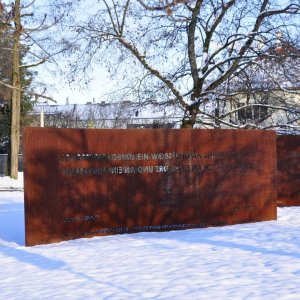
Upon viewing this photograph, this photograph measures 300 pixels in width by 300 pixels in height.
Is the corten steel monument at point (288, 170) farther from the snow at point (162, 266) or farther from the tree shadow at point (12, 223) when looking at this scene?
the tree shadow at point (12, 223)

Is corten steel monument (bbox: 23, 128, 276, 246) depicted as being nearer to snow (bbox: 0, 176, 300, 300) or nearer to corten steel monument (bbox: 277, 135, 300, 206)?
snow (bbox: 0, 176, 300, 300)

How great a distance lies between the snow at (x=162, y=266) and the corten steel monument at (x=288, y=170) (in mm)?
4513

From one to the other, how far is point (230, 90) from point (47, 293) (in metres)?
11.8

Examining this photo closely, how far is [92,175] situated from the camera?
417 inches

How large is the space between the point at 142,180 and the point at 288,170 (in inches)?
252

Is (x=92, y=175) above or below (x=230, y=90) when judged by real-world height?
below

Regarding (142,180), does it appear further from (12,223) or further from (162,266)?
(12,223)

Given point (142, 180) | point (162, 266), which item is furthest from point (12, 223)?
point (162, 266)

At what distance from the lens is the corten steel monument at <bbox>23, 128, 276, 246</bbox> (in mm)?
10102

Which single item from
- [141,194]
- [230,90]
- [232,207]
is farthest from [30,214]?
[230,90]

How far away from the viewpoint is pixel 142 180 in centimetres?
1111

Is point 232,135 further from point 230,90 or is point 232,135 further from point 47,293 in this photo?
point 47,293

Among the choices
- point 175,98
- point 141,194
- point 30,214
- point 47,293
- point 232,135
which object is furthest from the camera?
point 175,98

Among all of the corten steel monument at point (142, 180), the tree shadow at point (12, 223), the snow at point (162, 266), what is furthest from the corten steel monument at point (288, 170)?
the tree shadow at point (12, 223)
